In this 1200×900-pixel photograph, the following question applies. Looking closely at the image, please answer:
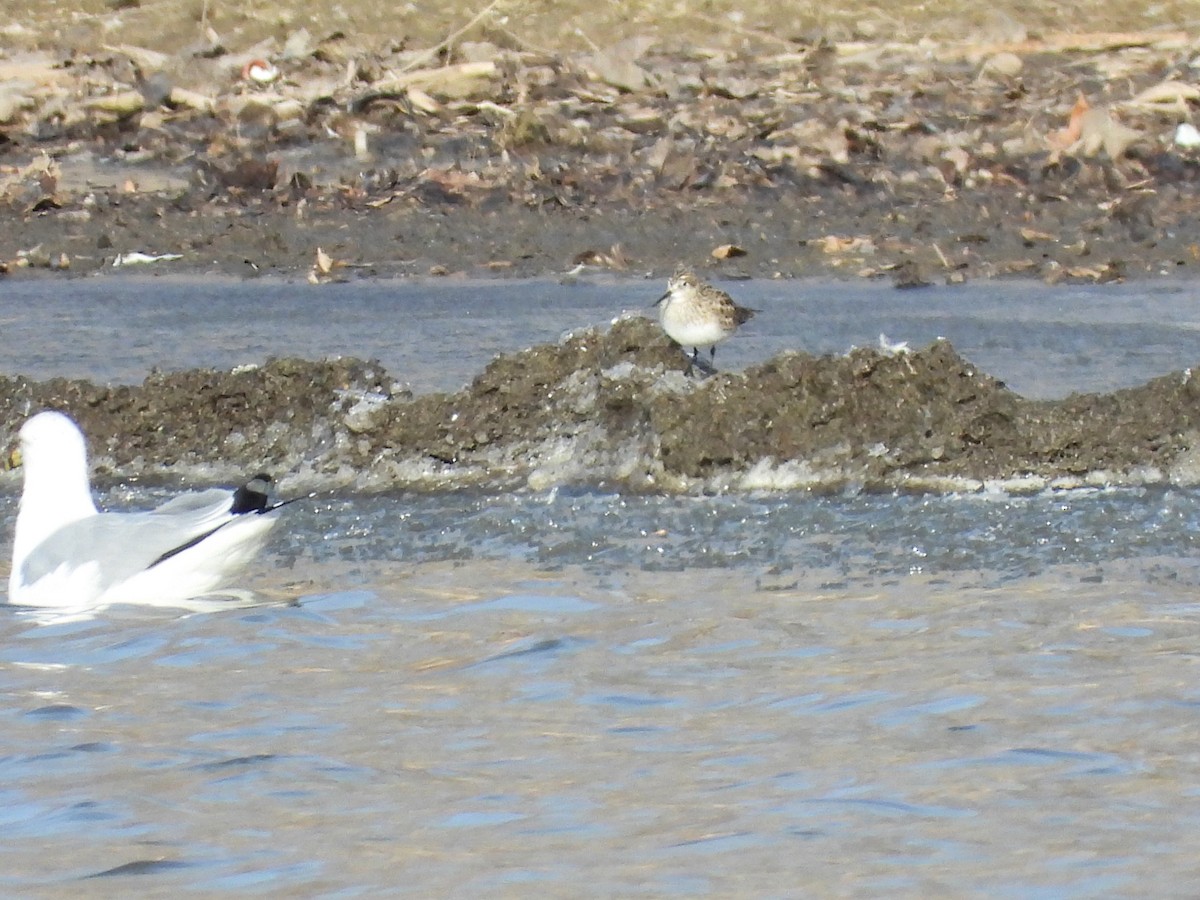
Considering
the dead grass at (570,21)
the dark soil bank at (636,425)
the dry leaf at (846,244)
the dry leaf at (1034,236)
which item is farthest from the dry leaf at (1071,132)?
the dark soil bank at (636,425)

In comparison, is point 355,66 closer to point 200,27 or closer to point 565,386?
point 200,27

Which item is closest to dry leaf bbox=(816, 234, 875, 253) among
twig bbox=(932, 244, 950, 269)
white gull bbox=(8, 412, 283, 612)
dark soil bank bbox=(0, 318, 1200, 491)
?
twig bbox=(932, 244, 950, 269)

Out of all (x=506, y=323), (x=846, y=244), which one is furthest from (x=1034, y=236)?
(x=506, y=323)

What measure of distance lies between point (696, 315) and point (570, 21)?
809 cm

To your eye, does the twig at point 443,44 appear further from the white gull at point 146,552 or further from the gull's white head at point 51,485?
the white gull at point 146,552

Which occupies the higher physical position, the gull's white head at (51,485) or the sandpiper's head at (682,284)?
the sandpiper's head at (682,284)

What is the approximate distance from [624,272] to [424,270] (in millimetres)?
927

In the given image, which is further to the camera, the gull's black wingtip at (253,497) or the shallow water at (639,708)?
the gull's black wingtip at (253,497)

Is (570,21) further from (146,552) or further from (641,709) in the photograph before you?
(641,709)

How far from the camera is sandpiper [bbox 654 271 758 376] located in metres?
7.96

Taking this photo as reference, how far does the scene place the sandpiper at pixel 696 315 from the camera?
26.1 feet

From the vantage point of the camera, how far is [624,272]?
10.6 m

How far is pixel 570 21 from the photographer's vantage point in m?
15.9

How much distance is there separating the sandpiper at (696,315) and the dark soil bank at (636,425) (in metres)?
0.60
